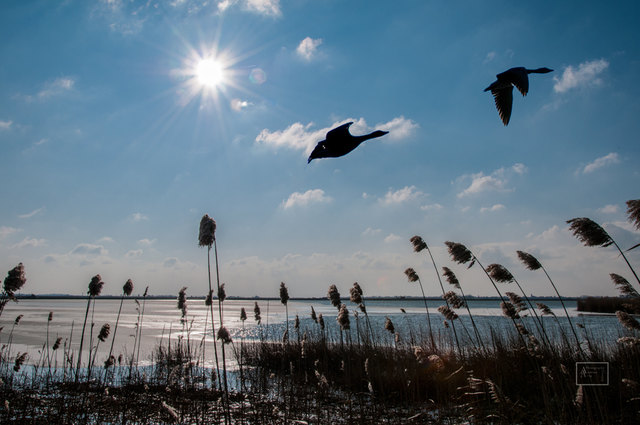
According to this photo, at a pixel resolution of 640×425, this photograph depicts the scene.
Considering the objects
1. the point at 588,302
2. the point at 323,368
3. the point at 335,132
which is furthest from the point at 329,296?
the point at 588,302

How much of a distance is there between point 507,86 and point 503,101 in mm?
64

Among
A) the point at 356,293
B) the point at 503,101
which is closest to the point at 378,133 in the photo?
the point at 503,101

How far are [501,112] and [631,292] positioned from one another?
4.97 metres

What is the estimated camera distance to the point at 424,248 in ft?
24.5

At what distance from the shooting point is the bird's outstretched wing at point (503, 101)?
1.51m

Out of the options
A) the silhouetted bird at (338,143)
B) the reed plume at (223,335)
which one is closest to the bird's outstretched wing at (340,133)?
the silhouetted bird at (338,143)

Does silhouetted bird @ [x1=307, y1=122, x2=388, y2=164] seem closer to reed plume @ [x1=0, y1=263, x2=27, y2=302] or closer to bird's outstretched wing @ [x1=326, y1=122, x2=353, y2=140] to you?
bird's outstretched wing @ [x1=326, y1=122, x2=353, y2=140]

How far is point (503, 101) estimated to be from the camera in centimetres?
152

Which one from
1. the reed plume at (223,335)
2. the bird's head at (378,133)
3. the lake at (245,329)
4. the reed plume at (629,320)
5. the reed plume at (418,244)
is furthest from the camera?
the lake at (245,329)

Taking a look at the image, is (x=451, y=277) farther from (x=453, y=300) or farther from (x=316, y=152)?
(x=316, y=152)

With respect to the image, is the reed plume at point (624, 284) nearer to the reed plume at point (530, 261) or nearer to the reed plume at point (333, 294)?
the reed plume at point (530, 261)

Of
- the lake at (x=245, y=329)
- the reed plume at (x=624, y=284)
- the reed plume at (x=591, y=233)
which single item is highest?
the reed plume at (x=591, y=233)

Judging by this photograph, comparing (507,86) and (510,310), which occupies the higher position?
(507,86)

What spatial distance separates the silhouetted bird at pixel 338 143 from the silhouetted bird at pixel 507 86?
592 millimetres
